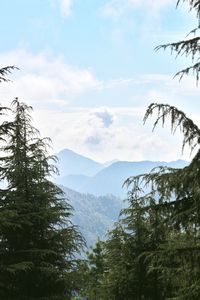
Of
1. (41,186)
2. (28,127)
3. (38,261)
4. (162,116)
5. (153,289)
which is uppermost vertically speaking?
(28,127)

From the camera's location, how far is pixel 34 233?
54.2 ft

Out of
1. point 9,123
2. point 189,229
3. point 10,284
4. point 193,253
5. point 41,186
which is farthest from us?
point 41,186

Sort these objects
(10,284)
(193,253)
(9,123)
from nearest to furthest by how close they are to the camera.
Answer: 1. (193,253)
2. (9,123)
3. (10,284)

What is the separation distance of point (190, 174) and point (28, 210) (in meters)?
9.57

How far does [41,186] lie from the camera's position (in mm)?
16625

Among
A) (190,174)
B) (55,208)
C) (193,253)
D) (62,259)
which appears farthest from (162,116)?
(62,259)

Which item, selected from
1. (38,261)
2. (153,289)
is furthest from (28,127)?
(153,289)

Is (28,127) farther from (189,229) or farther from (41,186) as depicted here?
(189,229)

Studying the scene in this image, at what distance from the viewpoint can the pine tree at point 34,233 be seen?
51.2ft

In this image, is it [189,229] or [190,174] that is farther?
[189,229]

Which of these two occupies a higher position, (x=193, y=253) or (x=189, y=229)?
(x=189, y=229)

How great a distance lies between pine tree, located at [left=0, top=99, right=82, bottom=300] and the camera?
1559cm

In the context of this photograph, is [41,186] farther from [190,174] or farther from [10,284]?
[190,174]

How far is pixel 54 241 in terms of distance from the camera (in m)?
16.8
